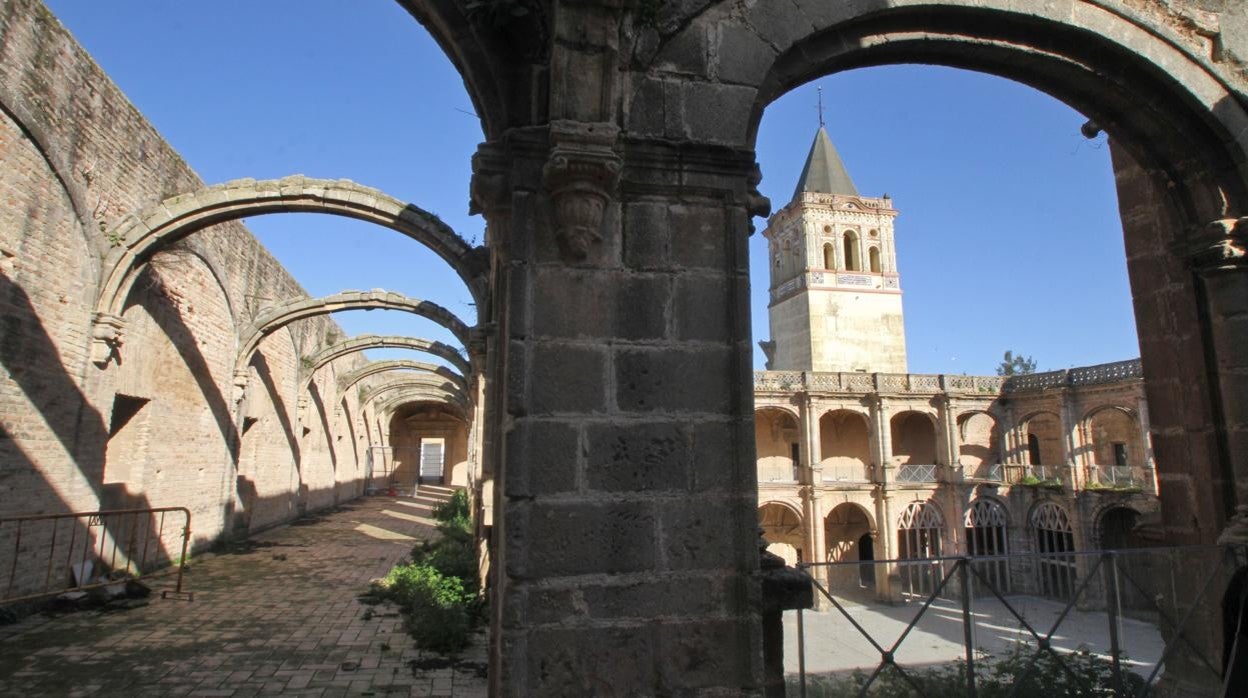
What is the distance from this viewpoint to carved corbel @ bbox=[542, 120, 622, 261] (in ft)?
8.50

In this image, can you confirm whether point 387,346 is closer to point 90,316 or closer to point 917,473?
point 90,316

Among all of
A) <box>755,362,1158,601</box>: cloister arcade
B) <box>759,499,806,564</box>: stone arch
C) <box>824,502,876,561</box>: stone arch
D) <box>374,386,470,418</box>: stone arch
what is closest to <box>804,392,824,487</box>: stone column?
<box>755,362,1158,601</box>: cloister arcade

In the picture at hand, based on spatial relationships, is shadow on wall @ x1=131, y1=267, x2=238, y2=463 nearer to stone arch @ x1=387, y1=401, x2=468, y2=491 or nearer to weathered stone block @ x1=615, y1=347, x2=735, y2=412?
weathered stone block @ x1=615, y1=347, x2=735, y2=412

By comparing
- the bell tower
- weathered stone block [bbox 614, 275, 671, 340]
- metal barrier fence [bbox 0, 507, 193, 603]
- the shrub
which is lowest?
the shrub

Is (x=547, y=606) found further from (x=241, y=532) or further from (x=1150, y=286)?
(x=241, y=532)

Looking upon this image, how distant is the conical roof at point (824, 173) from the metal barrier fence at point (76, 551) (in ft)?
111

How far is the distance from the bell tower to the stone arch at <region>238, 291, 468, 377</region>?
2585cm

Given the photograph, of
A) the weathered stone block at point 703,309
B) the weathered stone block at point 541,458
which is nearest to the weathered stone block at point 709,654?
the weathered stone block at point 541,458

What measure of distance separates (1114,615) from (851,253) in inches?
1415

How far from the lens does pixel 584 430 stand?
264 cm

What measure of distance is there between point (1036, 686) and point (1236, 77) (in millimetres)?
3679

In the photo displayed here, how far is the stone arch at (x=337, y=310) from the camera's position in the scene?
41.8 ft

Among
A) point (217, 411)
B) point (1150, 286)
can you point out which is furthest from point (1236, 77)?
point (217, 411)

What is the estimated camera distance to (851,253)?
3753 cm
